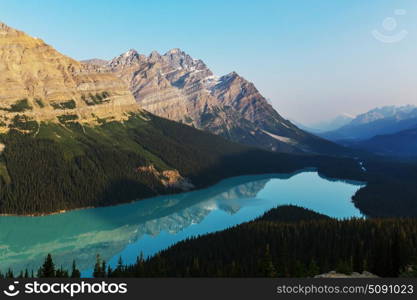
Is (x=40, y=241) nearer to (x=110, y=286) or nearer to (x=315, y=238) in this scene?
(x=315, y=238)

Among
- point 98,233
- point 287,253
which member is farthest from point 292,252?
point 98,233

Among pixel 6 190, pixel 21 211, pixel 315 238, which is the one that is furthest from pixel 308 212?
pixel 6 190

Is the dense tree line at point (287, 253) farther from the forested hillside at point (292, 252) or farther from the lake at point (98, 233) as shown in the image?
the lake at point (98, 233)

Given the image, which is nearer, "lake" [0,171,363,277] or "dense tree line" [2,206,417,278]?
"dense tree line" [2,206,417,278]

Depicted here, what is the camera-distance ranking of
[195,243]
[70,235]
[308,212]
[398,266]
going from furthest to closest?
[308,212] → [70,235] → [195,243] → [398,266]

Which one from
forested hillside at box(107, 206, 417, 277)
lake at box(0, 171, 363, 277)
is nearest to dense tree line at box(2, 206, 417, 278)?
forested hillside at box(107, 206, 417, 277)

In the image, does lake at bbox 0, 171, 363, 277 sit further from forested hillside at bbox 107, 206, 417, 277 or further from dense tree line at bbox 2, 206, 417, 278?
forested hillside at bbox 107, 206, 417, 277

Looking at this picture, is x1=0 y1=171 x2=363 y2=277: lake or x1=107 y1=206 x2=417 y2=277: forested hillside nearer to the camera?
x1=107 y1=206 x2=417 y2=277: forested hillside

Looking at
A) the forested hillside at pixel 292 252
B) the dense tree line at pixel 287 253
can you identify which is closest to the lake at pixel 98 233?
the dense tree line at pixel 287 253
